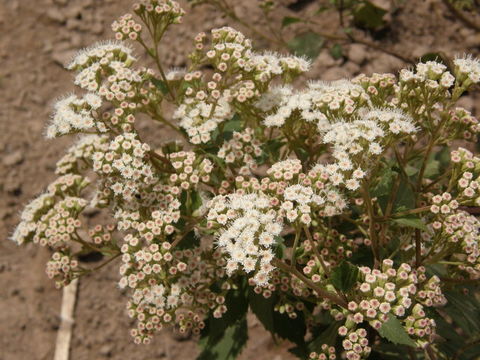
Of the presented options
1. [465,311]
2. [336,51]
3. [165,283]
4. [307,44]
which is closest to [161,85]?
[165,283]

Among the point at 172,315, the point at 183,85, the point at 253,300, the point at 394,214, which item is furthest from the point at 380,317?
the point at 183,85

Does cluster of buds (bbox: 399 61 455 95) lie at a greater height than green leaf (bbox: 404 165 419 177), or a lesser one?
greater

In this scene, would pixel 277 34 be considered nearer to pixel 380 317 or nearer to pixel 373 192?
pixel 373 192

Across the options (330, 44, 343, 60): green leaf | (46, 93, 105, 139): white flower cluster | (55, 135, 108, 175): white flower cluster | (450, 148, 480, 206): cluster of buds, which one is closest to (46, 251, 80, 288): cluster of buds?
(55, 135, 108, 175): white flower cluster

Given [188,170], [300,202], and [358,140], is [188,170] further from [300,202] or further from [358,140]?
[358,140]

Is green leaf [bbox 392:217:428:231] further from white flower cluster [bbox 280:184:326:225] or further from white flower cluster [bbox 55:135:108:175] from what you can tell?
white flower cluster [bbox 55:135:108:175]

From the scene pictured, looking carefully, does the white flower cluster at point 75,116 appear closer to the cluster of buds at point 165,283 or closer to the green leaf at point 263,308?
the cluster of buds at point 165,283

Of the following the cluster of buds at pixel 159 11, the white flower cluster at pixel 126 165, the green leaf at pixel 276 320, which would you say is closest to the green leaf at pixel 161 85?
the cluster of buds at pixel 159 11
